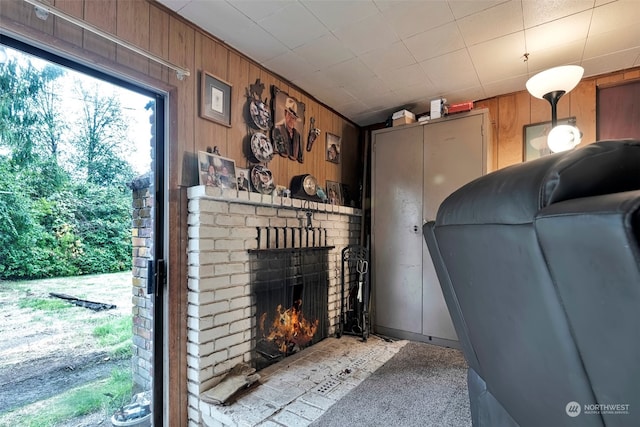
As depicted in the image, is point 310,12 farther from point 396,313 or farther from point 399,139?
point 396,313

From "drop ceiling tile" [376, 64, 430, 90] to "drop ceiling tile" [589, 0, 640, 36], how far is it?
1110 mm

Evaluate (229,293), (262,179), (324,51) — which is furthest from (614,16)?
(229,293)

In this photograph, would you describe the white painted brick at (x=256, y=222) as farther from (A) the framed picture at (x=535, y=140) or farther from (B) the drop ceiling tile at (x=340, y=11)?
(A) the framed picture at (x=535, y=140)

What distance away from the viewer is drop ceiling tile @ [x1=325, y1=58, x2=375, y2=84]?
8.45ft

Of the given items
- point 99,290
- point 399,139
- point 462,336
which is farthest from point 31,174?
point 399,139

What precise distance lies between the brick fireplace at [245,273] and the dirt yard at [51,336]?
41 cm

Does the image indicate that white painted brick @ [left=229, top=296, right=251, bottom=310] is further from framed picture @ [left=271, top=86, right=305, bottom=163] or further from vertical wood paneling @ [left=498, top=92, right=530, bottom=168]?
vertical wood paneling @ [left=498, top=92, right=530, bottom=168]

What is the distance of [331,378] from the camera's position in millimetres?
2188

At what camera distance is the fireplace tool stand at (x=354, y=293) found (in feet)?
10.2

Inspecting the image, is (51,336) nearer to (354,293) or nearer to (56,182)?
(56,182)

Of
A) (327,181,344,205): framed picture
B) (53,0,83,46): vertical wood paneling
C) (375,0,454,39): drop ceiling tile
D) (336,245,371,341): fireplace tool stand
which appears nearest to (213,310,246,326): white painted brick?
(336,245,371,341): fireplace tool stand

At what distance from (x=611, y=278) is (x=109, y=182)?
2081mm

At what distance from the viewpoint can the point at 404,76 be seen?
2768mm

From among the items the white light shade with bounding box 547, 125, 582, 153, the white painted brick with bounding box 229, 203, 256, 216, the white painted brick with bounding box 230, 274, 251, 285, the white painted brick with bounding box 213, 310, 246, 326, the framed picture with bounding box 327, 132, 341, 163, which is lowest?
the white painted brick with bounding box 213, 310, 246, 326
